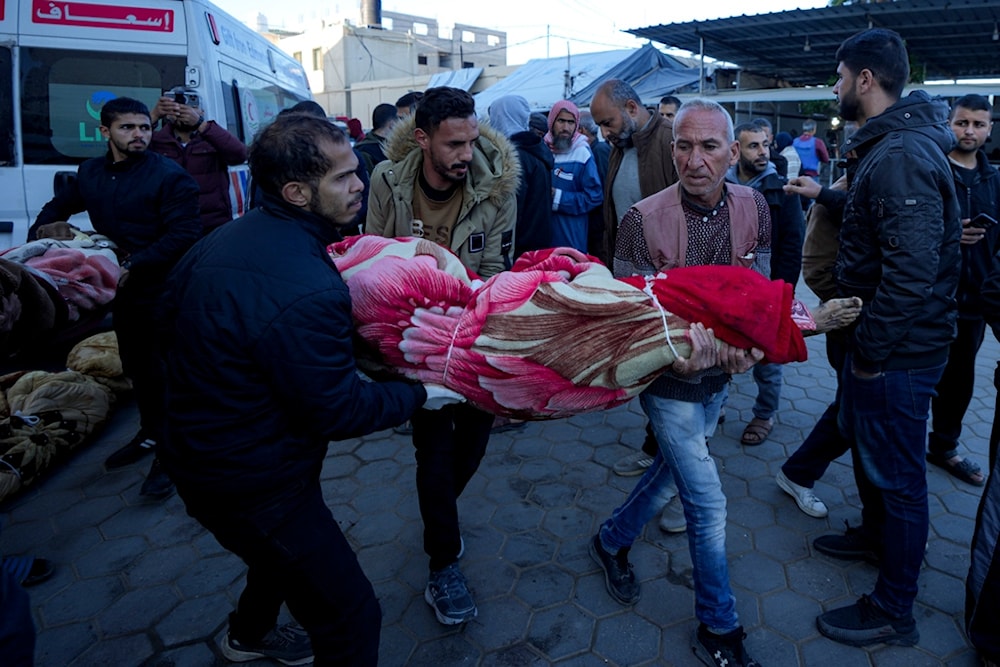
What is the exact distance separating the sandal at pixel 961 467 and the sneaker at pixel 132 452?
465 cm

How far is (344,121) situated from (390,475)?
7697 millimetres

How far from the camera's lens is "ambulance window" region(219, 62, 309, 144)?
18.2ft

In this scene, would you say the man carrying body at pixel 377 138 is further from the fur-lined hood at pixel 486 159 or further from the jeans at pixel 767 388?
the jeans at pixel 767 388

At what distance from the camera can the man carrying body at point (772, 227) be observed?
11.9 feet

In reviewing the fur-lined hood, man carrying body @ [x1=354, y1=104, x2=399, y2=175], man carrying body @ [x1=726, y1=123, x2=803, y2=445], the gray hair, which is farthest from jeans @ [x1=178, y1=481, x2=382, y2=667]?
man carrying body @ [x1=354, y1=104, x2=399, y2=175]

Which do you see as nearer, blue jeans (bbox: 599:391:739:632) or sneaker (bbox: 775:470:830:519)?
blue jeans (bbox: 599:391:739:632)

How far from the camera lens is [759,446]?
3965 mm

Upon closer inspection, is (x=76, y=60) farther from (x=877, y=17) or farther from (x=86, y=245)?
(x=877, y=17)

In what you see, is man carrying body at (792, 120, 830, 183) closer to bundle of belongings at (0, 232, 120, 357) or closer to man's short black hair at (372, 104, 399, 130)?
man's short black hair at (372, 104, 399, 130)

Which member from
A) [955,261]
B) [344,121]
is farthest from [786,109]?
[955,261]

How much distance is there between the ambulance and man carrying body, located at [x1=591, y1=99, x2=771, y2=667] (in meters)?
4.35

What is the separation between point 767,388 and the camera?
3980mm

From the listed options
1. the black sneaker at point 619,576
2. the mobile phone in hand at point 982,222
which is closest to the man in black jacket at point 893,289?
the black sneaker at point 619,576

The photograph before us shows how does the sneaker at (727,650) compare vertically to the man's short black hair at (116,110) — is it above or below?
below
